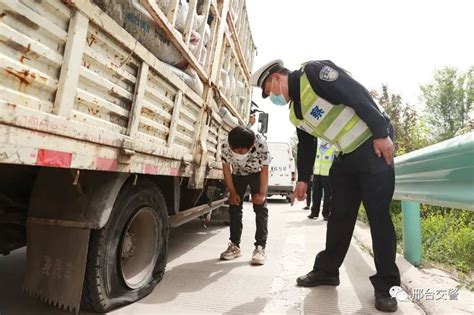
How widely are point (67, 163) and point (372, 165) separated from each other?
75.7 inches

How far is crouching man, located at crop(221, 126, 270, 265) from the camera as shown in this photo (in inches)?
140

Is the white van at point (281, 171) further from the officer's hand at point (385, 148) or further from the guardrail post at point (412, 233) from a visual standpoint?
the officer's hand at point (385, 148)

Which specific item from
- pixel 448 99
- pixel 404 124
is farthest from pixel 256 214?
pixel 448 99

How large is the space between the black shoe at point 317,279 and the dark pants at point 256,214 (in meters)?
0.85

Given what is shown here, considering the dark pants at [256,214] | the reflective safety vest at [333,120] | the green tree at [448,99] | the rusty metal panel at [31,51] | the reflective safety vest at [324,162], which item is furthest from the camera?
the green tree at [448,99]

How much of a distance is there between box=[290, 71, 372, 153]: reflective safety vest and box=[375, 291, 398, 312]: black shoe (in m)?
1.00

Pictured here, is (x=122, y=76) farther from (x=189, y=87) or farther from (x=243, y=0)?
(x=243, y=0)

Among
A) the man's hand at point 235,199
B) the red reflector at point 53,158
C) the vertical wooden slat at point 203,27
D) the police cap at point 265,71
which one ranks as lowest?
the man's hand at point 235,199

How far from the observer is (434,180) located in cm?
250

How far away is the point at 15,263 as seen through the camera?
3.11 metres

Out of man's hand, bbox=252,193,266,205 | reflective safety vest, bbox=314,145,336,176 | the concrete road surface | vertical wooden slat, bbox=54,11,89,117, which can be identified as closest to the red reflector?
vertical wooden slat, bbox=54,11,89,117

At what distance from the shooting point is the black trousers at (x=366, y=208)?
2.44m

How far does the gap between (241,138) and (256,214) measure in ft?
2.71

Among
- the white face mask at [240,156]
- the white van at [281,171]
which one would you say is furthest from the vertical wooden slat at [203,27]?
the white van at [281,171]
